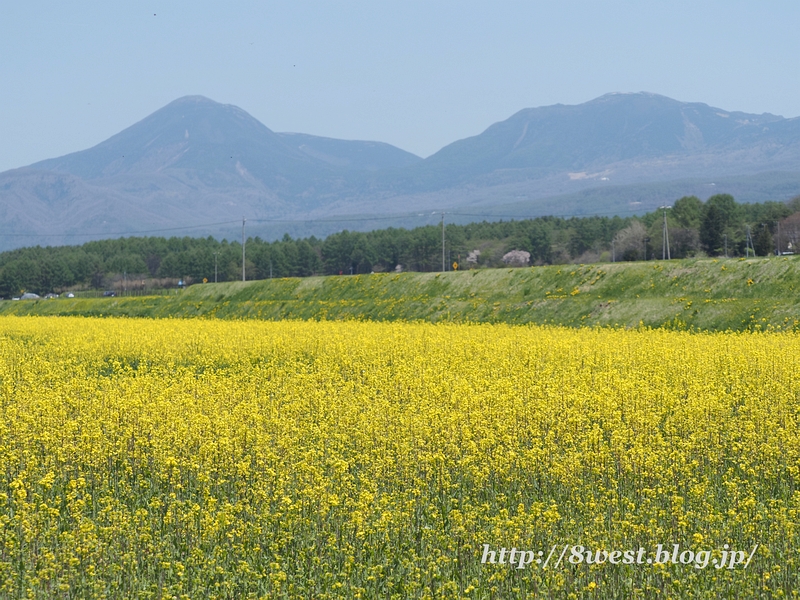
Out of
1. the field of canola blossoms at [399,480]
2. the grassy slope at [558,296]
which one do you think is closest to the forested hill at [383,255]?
the grassy slope at [558,296]

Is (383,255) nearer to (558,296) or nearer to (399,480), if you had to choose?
(558,296)

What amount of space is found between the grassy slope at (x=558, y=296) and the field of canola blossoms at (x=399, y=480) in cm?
1767

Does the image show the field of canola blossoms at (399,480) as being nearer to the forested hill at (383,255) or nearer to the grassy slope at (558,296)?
the grassy slope at (558,296)

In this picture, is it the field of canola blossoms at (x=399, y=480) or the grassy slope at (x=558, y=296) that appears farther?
the grassy slope at (x=558, y=296)

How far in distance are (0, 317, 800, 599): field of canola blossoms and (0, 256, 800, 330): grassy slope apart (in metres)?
17.7

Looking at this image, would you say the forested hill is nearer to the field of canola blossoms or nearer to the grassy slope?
the grassy slope

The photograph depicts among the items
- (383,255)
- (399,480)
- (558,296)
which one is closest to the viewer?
(399,480)

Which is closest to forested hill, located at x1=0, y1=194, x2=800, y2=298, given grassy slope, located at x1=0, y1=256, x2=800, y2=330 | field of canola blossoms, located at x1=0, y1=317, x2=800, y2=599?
grassy slope, located at x1=0, y1=256, x2=800, y2=330

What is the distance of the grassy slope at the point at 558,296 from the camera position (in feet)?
138

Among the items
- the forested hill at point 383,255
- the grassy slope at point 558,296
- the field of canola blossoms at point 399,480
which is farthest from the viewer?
the forested hill at point 383,255

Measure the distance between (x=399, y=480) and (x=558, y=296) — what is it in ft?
129

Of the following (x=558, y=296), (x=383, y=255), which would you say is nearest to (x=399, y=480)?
(x=558, y=296)

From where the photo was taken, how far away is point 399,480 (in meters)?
13.4

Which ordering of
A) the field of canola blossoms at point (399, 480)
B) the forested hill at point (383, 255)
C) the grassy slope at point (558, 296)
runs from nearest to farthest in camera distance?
the field of canola blossoms at point (399, 480)
the grassy slope at point (558, 296)
the forested hill at point (383, 255)
